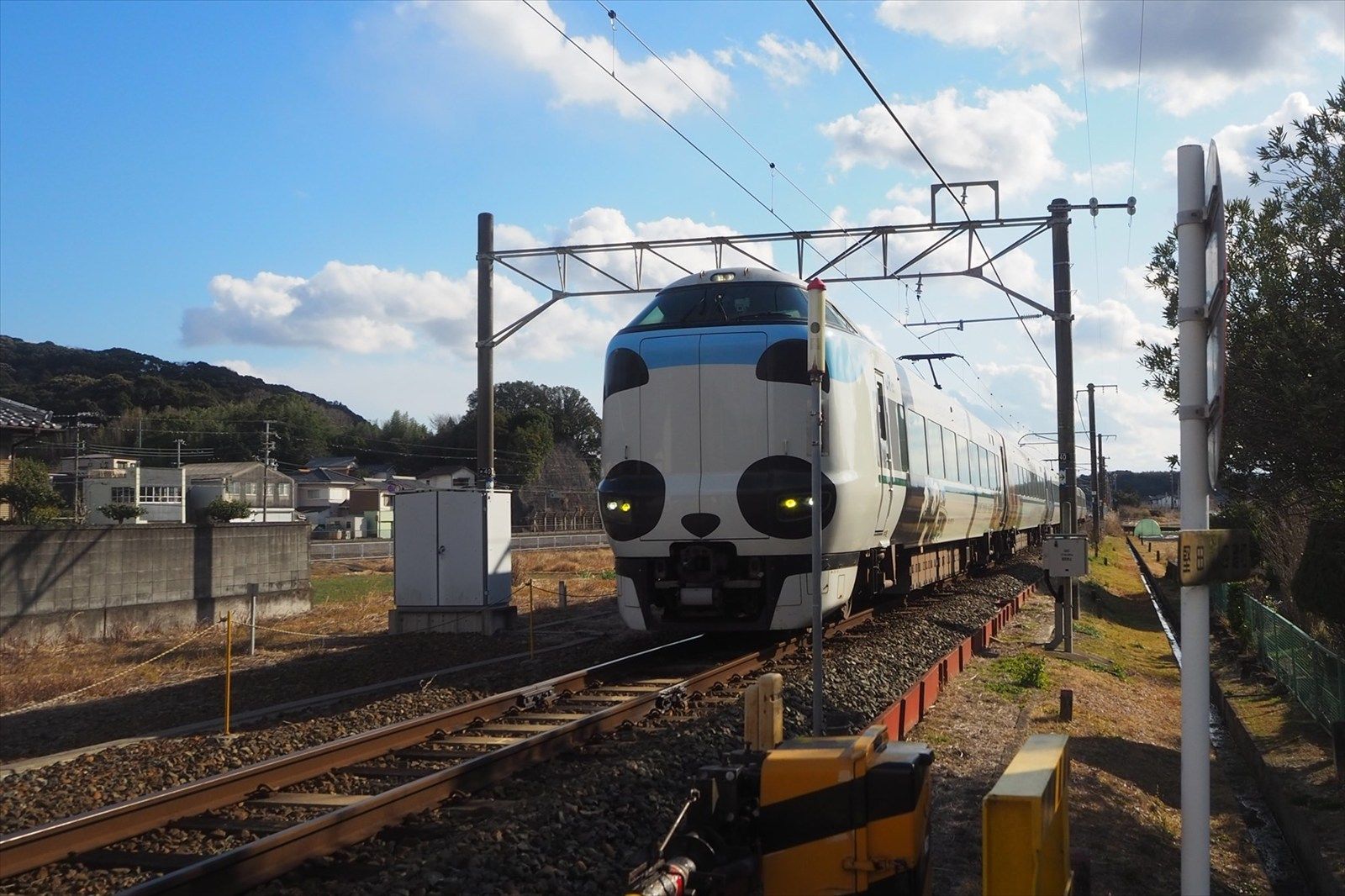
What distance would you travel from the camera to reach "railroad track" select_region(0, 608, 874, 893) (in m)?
5.61

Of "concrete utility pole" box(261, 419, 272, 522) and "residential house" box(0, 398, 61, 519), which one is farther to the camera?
"concrete utility pole" box(261, 419, 272, 522)

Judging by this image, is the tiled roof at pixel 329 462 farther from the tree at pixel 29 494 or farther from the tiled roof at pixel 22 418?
the tiled roof at pixel 22 418

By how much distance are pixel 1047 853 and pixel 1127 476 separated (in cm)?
18369

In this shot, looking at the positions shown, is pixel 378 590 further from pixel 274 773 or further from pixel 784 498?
pixel 274 773

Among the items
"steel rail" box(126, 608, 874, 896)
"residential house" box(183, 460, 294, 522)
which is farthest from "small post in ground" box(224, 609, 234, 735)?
"residential house" box(183, 460, 294, 522)

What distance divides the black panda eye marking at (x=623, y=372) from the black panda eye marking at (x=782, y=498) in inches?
60.7

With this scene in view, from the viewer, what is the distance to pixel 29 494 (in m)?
27.4

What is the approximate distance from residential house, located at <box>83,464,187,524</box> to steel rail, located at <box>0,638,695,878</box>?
1332 inches

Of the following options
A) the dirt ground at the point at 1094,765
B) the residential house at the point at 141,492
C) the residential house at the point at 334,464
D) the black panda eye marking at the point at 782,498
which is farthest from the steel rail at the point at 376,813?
the residential house at the point at 334,464

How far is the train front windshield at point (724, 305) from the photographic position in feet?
37.8

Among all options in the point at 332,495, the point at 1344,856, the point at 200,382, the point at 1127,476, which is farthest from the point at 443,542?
the point at 1127,476

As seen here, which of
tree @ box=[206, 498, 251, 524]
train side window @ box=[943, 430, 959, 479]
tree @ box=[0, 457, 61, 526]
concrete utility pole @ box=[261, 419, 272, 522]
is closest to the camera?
train side window @ box=[943, 430, 959, 479]

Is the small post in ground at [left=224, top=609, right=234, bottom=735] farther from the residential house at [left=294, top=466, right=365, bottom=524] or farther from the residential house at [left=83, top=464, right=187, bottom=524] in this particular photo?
the residential house at [left=294, top=466, right=365, bottom=524]

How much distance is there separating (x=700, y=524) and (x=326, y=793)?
4572 millimetres
